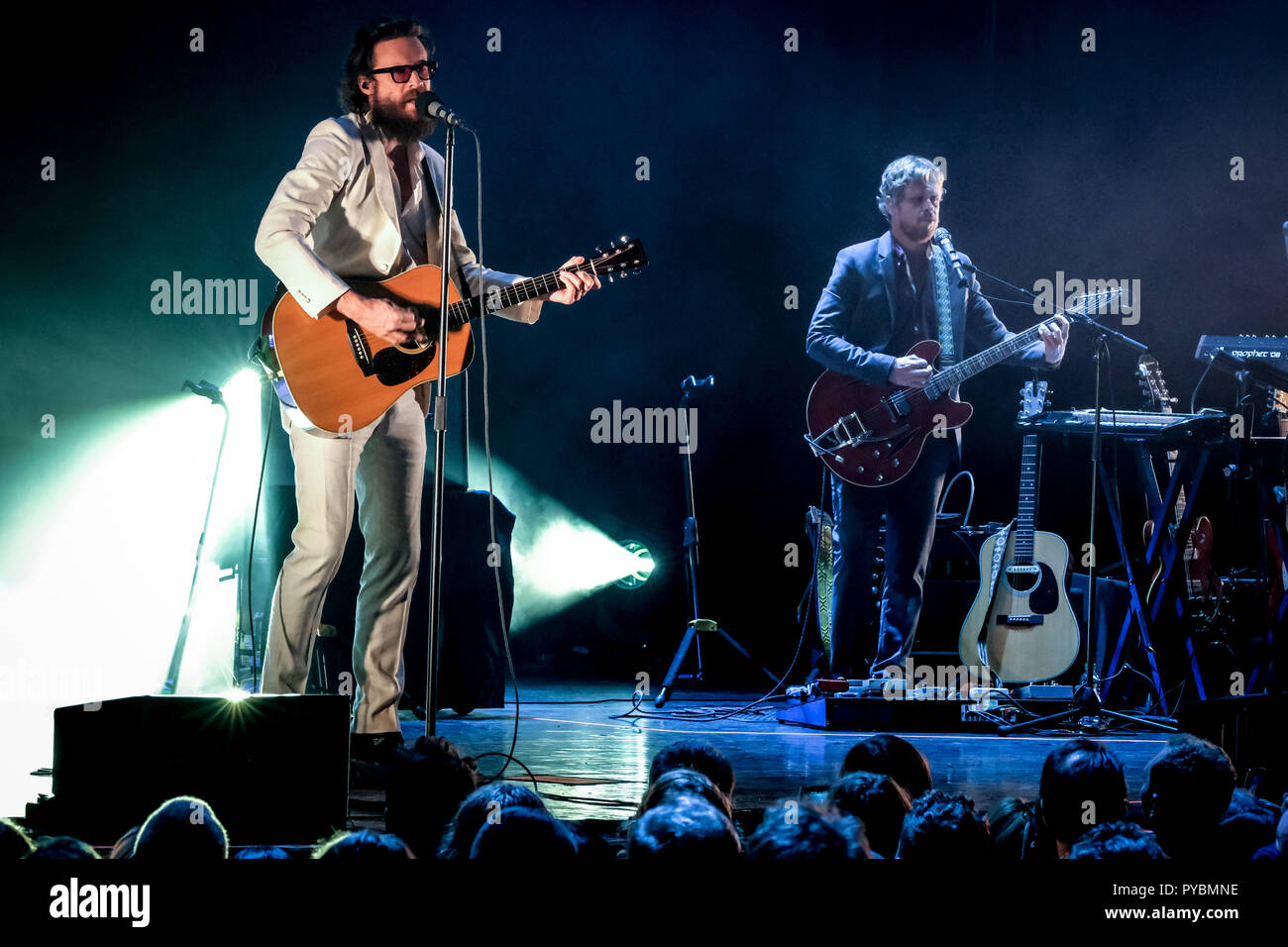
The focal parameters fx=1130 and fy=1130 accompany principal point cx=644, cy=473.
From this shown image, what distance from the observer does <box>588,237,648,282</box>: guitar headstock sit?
10.3 feet

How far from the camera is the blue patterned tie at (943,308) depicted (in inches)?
188

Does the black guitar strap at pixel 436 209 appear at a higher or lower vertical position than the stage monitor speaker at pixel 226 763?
higher

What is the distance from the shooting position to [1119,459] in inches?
240

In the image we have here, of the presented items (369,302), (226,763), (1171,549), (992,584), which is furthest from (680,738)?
(1171,549)

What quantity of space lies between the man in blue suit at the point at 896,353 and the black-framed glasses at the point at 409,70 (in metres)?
2.23

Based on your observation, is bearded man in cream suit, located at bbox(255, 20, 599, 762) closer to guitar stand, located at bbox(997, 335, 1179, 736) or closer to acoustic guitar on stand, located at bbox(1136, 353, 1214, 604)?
guitar stand, located at bbox(997, 335, 1179, 736)

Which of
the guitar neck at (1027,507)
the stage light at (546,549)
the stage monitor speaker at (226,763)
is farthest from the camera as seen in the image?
the stage light at (546,549)

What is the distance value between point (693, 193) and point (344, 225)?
4.06m

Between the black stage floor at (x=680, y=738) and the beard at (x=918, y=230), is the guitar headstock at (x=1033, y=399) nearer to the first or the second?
the beard at (x=918, y=230)

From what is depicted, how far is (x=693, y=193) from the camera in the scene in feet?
22.6

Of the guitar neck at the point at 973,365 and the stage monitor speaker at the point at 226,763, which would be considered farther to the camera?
the guitar neck at the point at 973,365

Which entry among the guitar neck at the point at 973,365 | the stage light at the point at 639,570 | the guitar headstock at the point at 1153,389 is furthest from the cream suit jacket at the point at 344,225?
the stage light at the point at 639,570

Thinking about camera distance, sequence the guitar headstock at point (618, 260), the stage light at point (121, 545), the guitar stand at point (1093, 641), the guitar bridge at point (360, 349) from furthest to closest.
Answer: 1. the stage light at point (121, 545)
2. the guitar stand at point (1093, 641)
3. the guitar headstock at point (618, 260)
4. the guitar bridge at point (360, 349)
